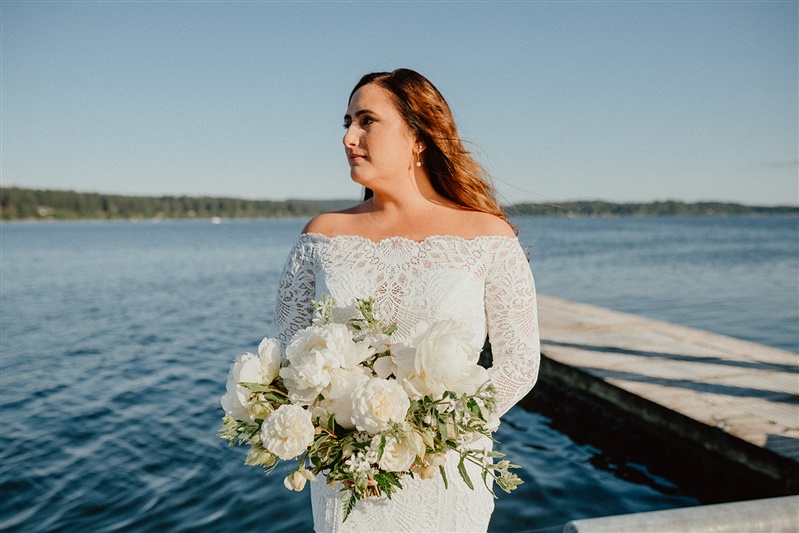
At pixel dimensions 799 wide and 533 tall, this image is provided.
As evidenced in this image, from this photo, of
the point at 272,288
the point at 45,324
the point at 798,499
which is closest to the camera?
the point at 798,499

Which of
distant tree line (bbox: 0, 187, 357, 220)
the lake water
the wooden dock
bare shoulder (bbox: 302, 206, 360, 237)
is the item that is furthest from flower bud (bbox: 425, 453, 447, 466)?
distant tree line (bbox: 0, 187, 357, 220)

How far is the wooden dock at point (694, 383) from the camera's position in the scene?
5.46m

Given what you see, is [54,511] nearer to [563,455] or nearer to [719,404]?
[563,455]

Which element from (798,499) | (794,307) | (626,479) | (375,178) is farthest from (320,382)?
(794,307)

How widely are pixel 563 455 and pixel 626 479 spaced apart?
37.1 inches

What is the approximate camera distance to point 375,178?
2.57 metres

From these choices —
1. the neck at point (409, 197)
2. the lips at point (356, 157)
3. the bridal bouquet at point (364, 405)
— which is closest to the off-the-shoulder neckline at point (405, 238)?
the neck at point (409, 197)

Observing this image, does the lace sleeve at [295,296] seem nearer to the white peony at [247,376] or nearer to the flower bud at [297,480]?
the white peony at [247,376]

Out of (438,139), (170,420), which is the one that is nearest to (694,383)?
(438,139)

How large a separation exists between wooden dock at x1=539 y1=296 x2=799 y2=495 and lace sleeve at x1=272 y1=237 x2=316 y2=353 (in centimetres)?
458

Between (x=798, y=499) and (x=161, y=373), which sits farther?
(x=161, y=373)

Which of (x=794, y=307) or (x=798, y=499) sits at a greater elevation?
(x=798, y=499)

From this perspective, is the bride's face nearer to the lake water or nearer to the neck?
the neck

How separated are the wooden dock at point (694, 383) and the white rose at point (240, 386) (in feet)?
16.4
